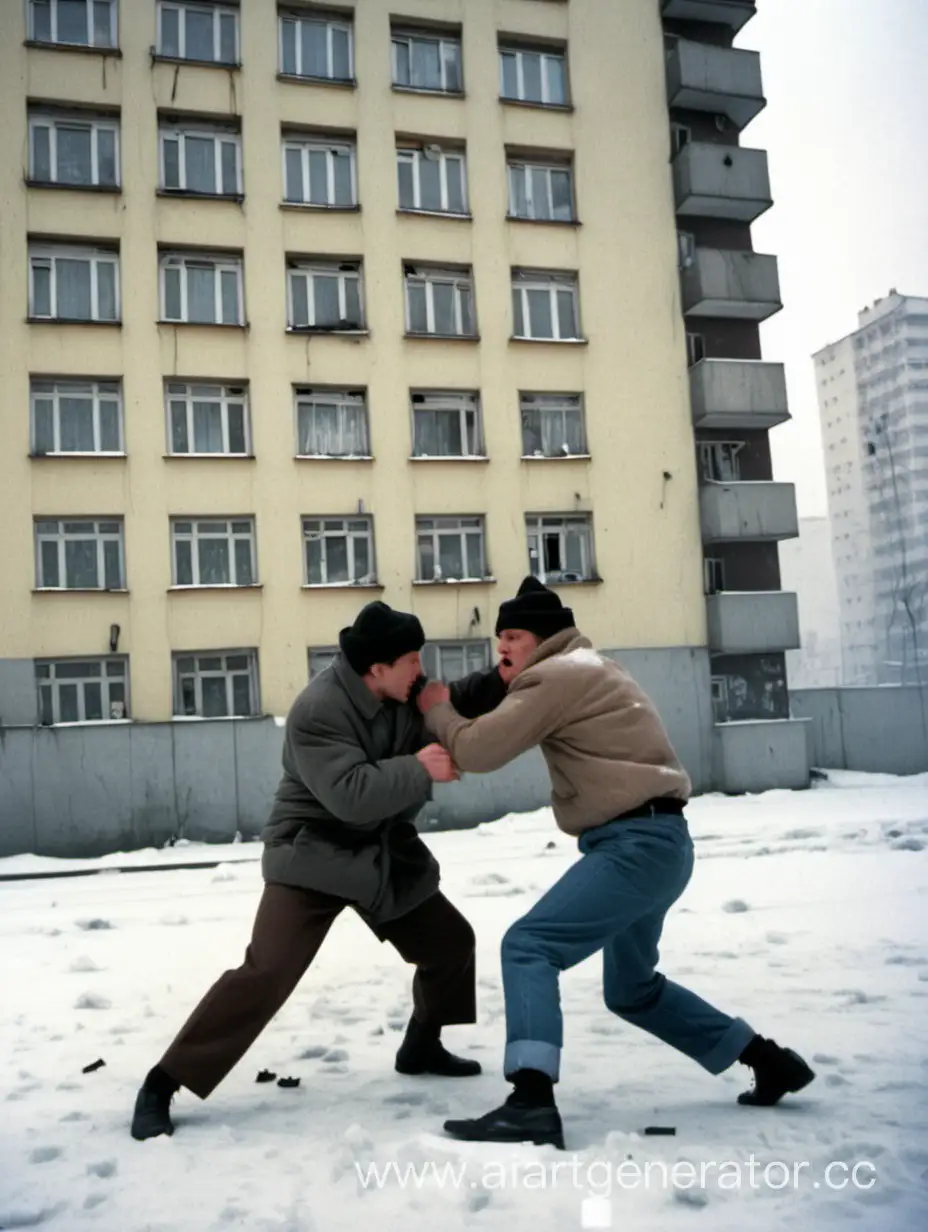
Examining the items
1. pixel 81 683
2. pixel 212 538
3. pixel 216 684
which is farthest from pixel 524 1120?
pixel 212 538

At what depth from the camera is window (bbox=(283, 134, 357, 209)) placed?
22125mm

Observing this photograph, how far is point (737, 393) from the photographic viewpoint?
2325 cm

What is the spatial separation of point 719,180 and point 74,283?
13.2 metres

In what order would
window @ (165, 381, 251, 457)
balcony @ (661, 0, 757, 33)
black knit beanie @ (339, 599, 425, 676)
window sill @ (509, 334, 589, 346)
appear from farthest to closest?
balcony @ (661, 0, 757, 33)
window sill @ (509, 334, 589, 346)
window @ (165, 381, 251, 457)
black knit beanie @ (339, 599, 425, 676)

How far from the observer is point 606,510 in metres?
22.6

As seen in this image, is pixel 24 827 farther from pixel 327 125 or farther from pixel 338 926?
pixel 327 125

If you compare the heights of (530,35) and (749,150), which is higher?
(530,35)

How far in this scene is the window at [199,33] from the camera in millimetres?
21719

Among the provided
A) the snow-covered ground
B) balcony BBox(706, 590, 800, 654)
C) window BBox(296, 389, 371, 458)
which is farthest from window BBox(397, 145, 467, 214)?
the snow-covered ground

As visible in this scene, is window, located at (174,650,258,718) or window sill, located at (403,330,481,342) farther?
window sill, located at (403,330,481,342)

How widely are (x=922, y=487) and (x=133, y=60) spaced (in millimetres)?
27920

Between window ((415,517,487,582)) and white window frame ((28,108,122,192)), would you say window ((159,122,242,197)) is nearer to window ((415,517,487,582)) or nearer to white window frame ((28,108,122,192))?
white window frame ((28,108,122,192))

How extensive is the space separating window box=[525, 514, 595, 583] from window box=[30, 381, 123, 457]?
319 inches

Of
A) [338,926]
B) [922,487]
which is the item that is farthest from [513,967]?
[922,487]
